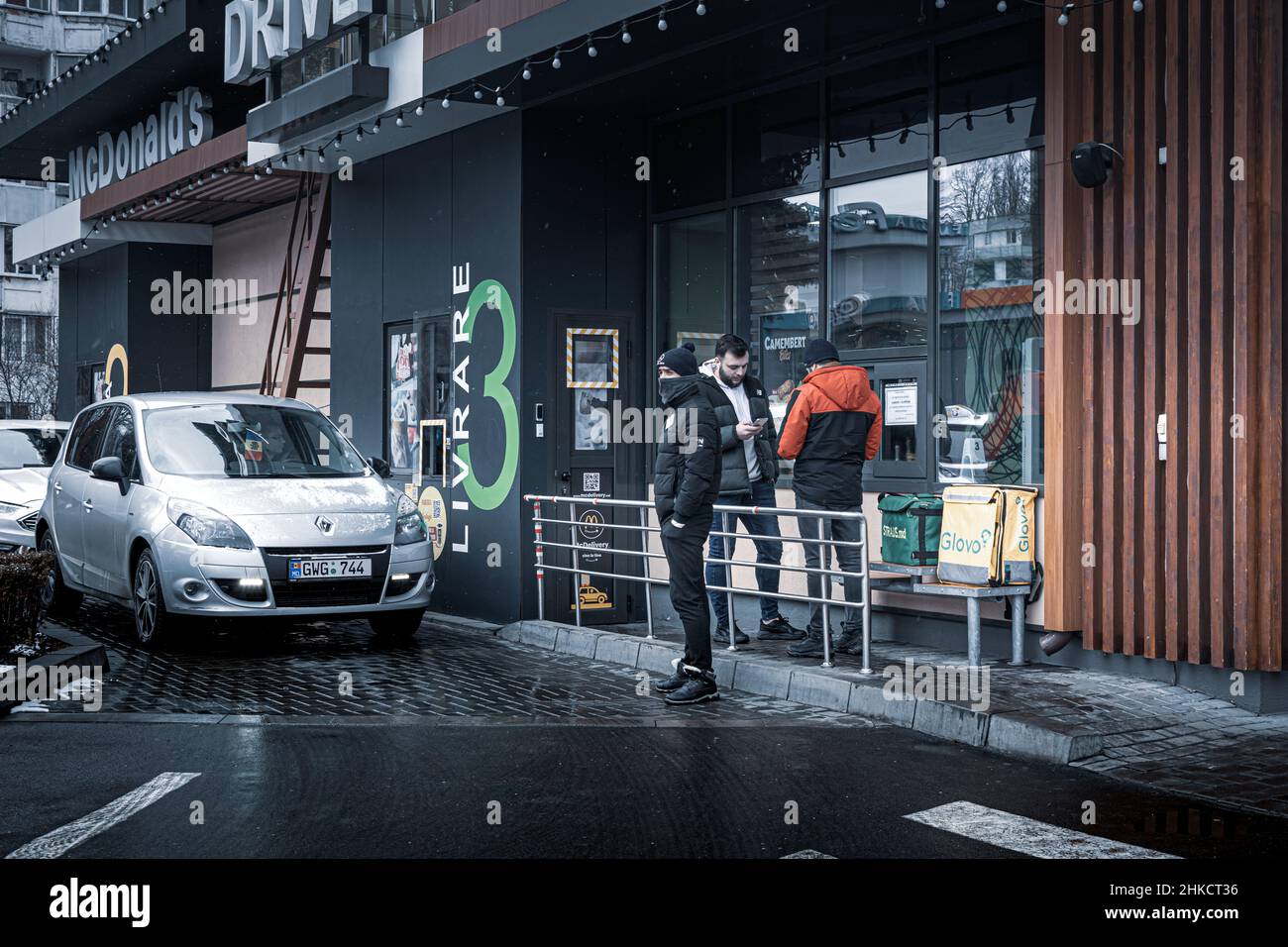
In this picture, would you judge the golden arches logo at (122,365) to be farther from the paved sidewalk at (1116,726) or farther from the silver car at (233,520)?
the paved sidewalk at (1116,726)

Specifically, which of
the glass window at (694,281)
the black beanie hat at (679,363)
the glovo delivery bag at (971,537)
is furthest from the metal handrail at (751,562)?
the glass window at (694,281)

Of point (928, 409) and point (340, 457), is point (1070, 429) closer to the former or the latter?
point (928, 409)

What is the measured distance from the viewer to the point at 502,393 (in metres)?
12.6

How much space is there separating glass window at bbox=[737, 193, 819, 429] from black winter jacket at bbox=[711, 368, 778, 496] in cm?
133

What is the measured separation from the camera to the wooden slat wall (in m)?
8.04

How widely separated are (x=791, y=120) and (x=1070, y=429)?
3984mm

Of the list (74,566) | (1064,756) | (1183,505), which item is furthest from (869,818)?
(74,566)

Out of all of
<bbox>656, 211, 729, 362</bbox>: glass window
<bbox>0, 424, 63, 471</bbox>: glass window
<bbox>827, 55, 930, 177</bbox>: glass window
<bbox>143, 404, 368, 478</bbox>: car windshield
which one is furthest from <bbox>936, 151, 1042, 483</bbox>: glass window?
<bbox>0, 424, 63, 471</bbox>: glass window

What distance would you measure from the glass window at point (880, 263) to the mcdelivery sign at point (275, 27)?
481cm

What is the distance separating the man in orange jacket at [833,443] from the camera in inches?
378

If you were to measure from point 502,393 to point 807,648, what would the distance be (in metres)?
4.28

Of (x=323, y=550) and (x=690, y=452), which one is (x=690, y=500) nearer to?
(x=690, y=452)

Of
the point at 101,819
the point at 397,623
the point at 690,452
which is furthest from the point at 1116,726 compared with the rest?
the point at 397,623

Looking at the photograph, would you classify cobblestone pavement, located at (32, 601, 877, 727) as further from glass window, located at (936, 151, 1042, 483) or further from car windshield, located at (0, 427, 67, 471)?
car windshield, located at (0, 427, 67, 471)
